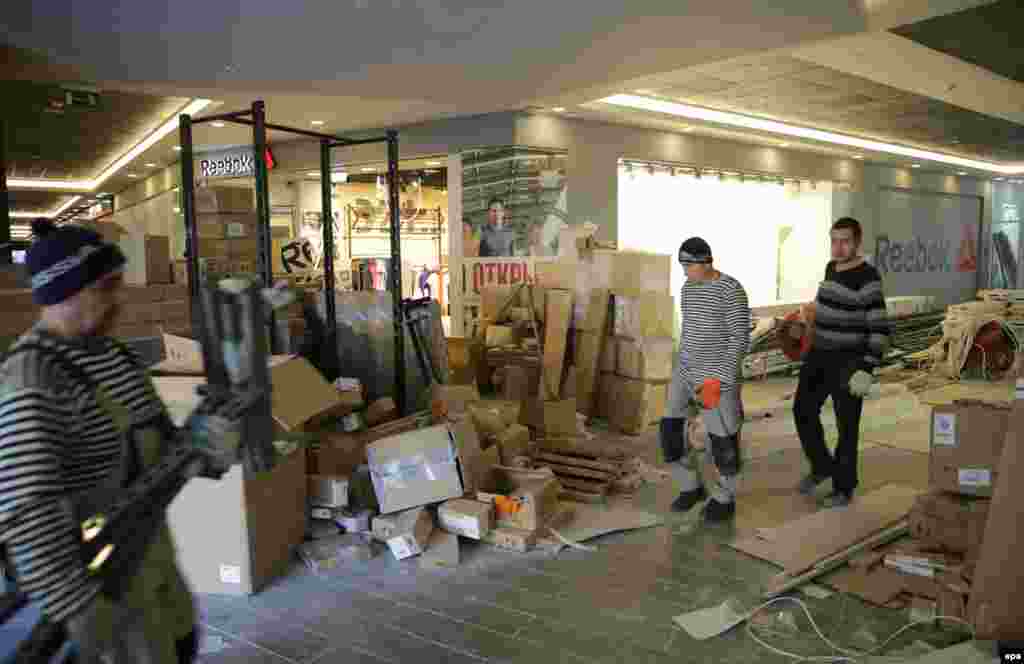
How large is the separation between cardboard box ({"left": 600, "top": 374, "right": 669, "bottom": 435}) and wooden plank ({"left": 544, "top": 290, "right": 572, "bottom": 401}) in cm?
50

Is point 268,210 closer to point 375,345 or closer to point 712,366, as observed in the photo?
point 375,345

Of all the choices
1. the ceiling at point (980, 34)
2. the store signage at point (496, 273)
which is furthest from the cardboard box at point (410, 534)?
the ceiling at point (980, 34)

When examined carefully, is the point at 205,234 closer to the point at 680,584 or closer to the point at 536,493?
the point at 536,493

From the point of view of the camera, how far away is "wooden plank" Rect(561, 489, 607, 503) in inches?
182

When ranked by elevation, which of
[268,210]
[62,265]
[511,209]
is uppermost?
[511,209]

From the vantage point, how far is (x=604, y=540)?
4.06 m

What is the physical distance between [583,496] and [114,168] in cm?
1175

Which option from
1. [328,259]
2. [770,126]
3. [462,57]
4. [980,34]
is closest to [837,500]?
[328,259]

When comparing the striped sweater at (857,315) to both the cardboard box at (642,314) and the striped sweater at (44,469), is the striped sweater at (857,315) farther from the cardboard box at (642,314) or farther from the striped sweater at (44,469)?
the striped sweater at (44,469)

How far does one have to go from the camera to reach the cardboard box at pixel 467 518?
3.84 meters

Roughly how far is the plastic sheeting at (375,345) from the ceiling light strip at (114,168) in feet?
8.71

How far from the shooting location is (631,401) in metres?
6.50

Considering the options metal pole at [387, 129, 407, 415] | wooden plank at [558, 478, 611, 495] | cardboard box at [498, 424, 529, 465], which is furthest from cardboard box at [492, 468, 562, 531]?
metal pole at [387, 129, 407, 415]

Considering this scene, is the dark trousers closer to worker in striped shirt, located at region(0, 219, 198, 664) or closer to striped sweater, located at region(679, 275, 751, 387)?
striped sweater, located at region(679, 275, 751, 387)
